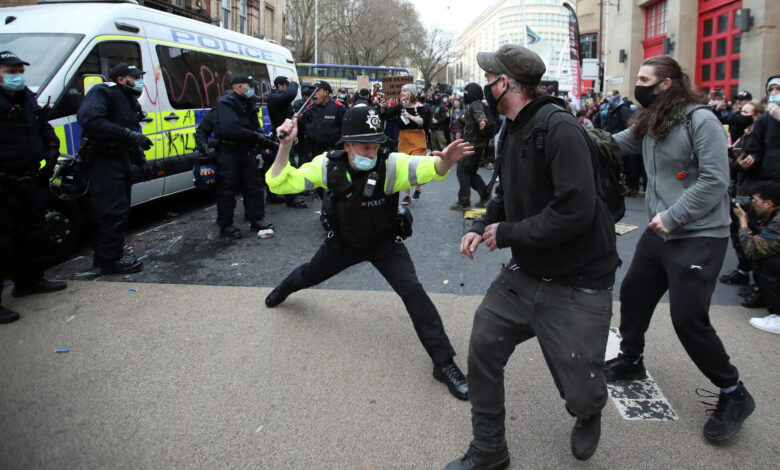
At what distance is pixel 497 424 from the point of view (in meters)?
2.52

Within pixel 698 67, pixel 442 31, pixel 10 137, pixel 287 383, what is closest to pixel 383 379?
pixel 287 383

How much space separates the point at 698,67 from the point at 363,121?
1921 centimetres

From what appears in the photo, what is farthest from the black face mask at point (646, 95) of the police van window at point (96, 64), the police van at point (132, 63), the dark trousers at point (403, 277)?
the police van window at point (96, 64)

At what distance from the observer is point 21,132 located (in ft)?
15.3

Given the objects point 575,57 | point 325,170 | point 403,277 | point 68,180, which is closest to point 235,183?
point 68,180

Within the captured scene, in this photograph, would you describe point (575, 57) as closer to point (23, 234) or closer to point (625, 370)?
point (625, 370)

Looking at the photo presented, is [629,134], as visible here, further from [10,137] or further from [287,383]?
[10,137]

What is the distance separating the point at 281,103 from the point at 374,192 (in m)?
5.73

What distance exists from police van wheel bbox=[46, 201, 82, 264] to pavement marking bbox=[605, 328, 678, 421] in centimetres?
529

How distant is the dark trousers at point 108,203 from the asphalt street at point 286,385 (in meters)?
0.29

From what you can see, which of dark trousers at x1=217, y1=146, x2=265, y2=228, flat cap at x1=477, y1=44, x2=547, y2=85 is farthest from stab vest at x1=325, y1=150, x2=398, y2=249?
dark trousers at x1=217, y1=146, x2=265, y2=228

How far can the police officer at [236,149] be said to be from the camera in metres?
6.80

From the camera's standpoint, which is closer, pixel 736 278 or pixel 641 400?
pixel 641 400

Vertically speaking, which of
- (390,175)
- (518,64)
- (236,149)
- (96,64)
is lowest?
(390,175)
